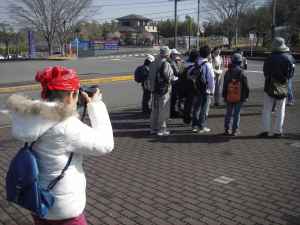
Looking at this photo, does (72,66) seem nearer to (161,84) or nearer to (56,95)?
(161,84)

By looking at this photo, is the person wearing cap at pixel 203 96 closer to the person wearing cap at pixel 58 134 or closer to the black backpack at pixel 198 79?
the black backpack at pixel 198 79

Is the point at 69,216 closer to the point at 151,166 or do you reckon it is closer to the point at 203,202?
the point at 203,202

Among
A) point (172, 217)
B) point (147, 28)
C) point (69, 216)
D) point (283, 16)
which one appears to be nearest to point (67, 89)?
point (69, 216)

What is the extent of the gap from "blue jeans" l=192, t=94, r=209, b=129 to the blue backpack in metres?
5.80

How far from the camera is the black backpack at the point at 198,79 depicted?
7758 millimetres

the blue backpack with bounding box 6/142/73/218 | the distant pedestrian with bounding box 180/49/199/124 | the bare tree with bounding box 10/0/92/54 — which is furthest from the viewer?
the bare tree with bounding box 10/0/92/54

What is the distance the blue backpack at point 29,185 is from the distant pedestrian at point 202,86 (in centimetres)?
567

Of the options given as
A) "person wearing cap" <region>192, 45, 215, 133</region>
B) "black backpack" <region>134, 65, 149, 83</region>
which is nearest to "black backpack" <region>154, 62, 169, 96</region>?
"person wearing cap" <region>192, 45, 215, 133</region>

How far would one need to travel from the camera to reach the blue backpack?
7.57ft

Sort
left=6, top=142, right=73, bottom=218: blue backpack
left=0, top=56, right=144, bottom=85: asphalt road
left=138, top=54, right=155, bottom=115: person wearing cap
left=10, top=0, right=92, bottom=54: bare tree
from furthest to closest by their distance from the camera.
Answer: left=10, top=0, right=92, bottom=54: bare tree, left=0, top=56, right=144, bottom=85: asphalt road, left=138, top=54, right=155, bottom=115: person wearing cap, left=6, top=142, right=73, bottom=218: blue backpack

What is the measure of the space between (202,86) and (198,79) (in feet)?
0.52

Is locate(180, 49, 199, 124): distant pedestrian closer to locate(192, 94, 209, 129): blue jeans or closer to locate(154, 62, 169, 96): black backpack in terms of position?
locate(192, 94, 209, 129): blue jeans

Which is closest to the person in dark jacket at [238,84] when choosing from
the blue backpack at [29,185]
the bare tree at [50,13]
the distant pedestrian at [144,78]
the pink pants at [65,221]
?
the distant pedestrian at [144,78]

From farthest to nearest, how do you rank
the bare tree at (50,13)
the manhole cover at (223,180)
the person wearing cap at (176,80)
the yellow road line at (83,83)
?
the bare tree at (50,13)
the yellow road line at (83,83)
the person wearing cap at (176,80)
the manhole cover at (223,180)
